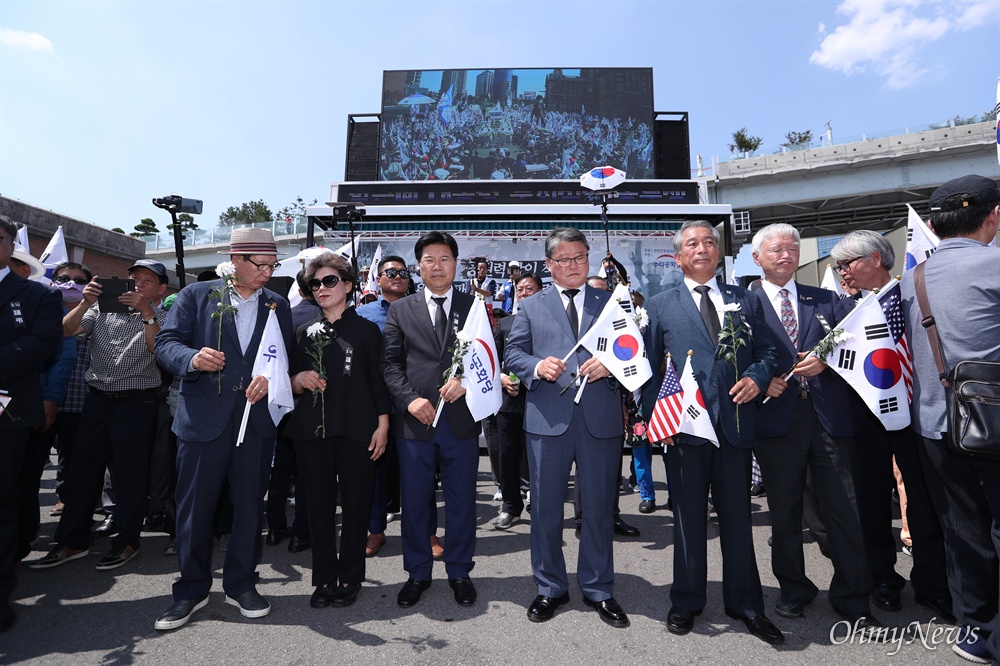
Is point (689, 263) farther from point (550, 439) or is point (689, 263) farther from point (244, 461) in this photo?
point (244, 461)

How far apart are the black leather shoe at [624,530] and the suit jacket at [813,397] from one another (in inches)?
78.7

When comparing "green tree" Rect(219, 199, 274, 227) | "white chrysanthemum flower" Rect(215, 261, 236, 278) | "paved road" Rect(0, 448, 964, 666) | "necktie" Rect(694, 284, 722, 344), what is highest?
"green tree" Rect(219, 199, 274, 227)

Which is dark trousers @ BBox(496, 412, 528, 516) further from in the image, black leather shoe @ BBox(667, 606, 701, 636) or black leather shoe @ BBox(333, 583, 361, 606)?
black leather shoe @ BBox(667, 606, 701, 636)

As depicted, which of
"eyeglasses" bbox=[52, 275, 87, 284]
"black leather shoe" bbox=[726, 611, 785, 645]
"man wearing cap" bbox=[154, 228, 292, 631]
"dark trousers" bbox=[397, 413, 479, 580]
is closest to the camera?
"black leather shoe" bbox=[726, 611, 785, 645]

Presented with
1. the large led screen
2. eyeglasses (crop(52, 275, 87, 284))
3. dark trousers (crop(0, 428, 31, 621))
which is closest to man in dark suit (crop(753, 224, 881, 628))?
dark trousers (crop(0, 428, 31, 621))

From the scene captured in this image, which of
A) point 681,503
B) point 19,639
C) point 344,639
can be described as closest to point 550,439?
point 681,503

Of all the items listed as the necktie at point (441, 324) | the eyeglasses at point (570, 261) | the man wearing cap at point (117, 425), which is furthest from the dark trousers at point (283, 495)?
the eyeglasses at point (570, 261)

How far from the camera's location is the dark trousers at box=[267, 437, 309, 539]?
15.5 ft

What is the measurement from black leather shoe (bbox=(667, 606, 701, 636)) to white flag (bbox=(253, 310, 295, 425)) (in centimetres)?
260

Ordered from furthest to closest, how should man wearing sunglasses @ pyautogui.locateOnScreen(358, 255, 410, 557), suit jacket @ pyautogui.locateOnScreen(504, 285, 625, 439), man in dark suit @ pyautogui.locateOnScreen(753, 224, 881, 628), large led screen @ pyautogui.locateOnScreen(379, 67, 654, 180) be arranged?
large led screen @ pyautogui.locateOnScreen(379, 67, 654, 180), man wearing sunglasses @ pyautogui.locateOnScreen(358, 255, 410, 557), suit jacket @ pyautogui.locateOnScreen(504, 285, 625, 439), man in dark suit @ pyautogui.locateOnScreen(753, 224, 881, 628)

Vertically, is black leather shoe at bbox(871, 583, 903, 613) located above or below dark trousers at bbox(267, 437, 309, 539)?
below

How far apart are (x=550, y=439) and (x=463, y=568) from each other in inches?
43.0

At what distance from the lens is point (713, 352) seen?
3252mm

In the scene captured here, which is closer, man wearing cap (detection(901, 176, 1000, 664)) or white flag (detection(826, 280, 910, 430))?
man wearing cap (detection(901, 176, 1000, 664))
